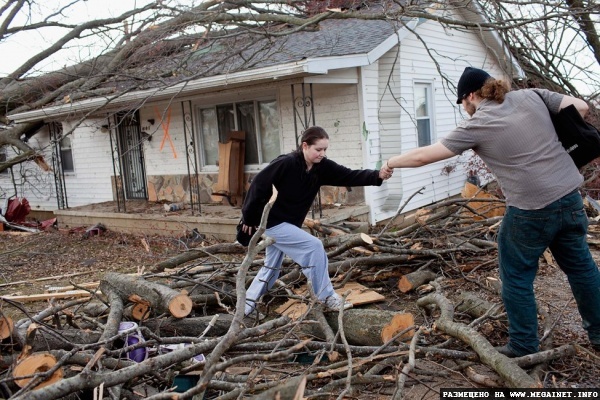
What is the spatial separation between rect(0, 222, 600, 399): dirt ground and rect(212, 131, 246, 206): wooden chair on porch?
163 cm

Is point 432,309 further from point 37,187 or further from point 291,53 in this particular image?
point 37,187

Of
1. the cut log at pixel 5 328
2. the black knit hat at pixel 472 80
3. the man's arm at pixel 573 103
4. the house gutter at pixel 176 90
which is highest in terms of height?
the house gutter at pixel 176 90

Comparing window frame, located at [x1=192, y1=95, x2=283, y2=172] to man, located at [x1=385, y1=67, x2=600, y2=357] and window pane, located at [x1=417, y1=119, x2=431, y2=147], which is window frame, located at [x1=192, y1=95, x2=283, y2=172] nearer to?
window pane, located at [x1=417, y1=119, x2=431, y2=147]

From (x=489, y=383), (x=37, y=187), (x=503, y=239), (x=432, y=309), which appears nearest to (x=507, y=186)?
(x=503, y=239)

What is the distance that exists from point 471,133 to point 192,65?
10.6 meters

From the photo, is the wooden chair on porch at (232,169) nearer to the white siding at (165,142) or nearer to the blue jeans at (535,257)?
the white siding at (165,142)

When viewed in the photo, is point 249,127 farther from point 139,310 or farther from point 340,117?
point 139,310

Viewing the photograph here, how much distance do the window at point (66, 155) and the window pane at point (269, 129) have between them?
6.87m

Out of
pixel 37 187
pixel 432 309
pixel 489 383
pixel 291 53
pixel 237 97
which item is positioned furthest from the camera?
pixel 37 187

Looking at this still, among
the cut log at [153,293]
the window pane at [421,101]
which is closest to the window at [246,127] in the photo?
the window pane at [421,101]

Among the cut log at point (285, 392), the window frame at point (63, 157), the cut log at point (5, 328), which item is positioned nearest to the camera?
the cut log at point (285, 392)

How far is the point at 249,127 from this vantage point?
11.8 metres

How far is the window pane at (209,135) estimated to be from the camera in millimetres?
12406

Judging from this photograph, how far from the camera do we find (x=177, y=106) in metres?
12.7
